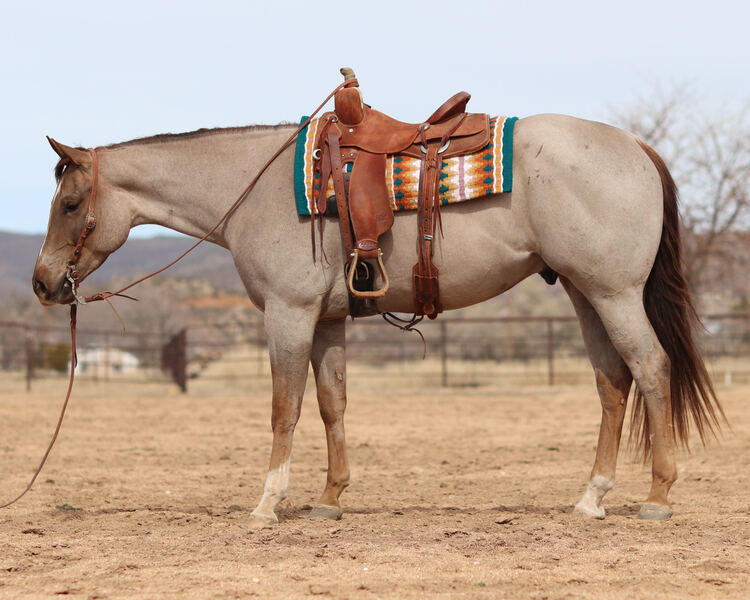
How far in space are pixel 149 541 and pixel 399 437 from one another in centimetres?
594

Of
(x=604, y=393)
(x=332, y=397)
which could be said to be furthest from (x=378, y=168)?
(x=604, y=393)

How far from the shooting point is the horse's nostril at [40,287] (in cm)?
505

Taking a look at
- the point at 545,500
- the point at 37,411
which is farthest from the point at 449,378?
the point at 545,500

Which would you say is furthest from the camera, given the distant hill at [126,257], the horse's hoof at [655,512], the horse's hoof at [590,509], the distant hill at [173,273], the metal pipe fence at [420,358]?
the distant hill at [126,257]

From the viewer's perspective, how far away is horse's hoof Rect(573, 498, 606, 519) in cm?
477

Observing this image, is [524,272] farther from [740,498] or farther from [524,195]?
[740,498]

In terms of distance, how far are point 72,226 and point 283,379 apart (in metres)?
1.60

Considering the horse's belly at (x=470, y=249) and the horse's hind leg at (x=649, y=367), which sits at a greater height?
A: the horse's belly at (x=470, y=249)

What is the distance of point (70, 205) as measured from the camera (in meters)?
5.02

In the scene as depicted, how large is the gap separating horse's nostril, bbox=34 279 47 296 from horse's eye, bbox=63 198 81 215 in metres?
0.45

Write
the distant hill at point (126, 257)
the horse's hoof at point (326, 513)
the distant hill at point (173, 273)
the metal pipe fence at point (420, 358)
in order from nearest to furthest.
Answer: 1. the horse's hoof at point (326, 513)
2. the metal pipe fence at point (420, 358)
3. the distant hill at point (173, 273)
4. the distant hill at point (126, 257)

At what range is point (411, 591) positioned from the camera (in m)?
3.23

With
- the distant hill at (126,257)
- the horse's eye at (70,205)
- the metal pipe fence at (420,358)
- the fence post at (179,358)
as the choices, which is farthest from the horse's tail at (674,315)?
the distant hill at (126,257)

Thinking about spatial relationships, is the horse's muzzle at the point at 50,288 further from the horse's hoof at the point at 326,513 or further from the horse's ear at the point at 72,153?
the horse's hoof at the point at 326,513
